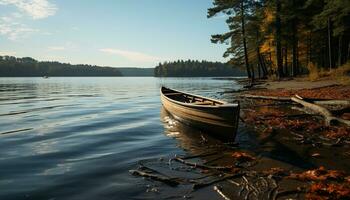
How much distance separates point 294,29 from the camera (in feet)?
129

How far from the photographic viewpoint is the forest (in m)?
33.3

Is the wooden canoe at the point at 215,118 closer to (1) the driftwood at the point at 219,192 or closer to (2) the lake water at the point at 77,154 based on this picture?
(2) the lake water at the point at 77,154

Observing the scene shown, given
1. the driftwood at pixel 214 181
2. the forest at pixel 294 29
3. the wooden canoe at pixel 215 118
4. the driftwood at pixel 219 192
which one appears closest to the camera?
the driftwood at pixel 219 192

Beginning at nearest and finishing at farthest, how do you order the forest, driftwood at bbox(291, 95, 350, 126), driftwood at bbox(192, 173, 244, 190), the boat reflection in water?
driftwood at bbox(192, 173, 244, 190) < the boat reflection in water < driftwood at bbox(291, 95, 350, 126) < the forest

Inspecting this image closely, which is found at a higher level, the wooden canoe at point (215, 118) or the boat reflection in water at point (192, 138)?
the wooden canoe at point (215, 118)

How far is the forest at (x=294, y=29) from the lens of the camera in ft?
109

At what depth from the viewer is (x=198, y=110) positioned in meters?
12.2

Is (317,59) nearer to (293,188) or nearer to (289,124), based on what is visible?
(289,124)

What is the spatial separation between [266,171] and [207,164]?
150cm

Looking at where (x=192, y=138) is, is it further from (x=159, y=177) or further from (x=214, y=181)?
(x=214, y=181)

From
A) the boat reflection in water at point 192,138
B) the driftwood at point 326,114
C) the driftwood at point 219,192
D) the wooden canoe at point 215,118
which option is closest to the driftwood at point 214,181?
the driftwood at point 219,192

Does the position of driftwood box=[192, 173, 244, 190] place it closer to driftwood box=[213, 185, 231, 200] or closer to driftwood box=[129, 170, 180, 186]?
driftwood box=[213, 185, 231, 200]

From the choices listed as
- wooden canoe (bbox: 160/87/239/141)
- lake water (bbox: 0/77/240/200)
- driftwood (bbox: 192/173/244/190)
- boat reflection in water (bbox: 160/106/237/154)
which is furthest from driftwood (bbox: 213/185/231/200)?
wooden canoe (bbox: 160/87/239/141)

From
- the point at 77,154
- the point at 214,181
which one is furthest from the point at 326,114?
the point at 77,154
